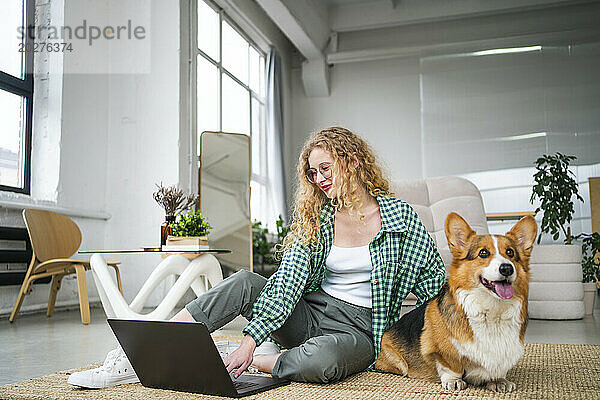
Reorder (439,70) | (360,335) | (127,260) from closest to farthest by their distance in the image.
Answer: (360,335) < (127,260) < (439,70)

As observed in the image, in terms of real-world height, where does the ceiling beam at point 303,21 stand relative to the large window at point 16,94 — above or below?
above

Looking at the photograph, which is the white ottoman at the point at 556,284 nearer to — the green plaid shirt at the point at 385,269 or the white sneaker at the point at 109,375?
the green plaid shirt at the point at 385,269

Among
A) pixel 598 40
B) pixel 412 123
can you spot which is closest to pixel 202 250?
pixel 412 123

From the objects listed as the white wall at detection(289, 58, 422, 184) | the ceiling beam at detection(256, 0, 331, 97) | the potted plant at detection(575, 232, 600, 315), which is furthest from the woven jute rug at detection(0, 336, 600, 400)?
the white wall at detection(289, 58, 422, 184)

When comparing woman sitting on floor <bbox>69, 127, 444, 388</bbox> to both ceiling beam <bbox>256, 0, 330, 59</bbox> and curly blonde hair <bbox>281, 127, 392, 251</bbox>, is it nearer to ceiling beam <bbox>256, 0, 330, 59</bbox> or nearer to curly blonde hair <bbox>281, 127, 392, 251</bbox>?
curly blonde hair <bbox>281, 127, 392, 251</bbox>

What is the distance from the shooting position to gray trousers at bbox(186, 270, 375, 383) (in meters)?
1.75

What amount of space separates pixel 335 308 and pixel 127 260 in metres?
3.86

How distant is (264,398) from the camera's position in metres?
1.59

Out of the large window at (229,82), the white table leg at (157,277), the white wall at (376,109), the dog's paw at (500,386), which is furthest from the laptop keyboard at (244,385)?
the white wall at (376,109)

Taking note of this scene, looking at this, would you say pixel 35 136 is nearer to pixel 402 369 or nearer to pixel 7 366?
pixel 7 366

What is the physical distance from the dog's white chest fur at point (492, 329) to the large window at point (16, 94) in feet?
12.7

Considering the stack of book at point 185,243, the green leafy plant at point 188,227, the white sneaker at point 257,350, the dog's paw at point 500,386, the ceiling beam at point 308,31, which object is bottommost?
the dog's paw at point 500,386

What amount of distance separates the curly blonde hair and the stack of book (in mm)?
1407

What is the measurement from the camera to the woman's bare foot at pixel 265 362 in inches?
72.5
